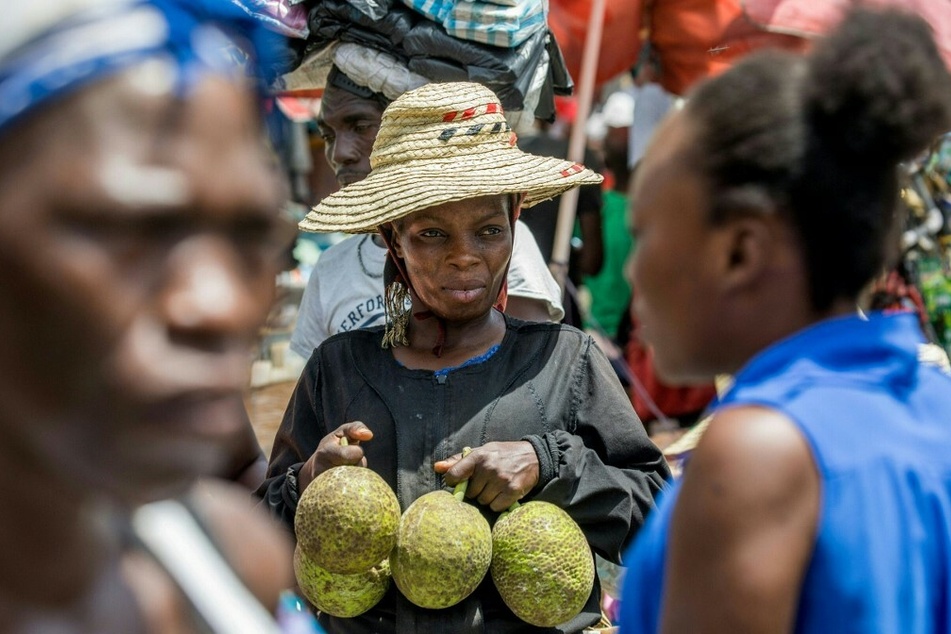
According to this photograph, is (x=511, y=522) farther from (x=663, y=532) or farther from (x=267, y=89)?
(x=267, y=89)

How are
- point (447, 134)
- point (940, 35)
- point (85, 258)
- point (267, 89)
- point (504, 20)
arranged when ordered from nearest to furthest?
point (85, 258) → point (267, 89) → point (447, 134) → point (504, 20) → point (940, 35)

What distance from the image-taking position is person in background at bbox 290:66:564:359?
3.42m

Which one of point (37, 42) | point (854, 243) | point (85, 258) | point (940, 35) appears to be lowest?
point (940, 35)

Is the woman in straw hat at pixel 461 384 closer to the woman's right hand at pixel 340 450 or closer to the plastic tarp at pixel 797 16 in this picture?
the woman's right hand at pixel 340 450

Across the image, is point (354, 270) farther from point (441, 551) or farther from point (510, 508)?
point (441, 551)

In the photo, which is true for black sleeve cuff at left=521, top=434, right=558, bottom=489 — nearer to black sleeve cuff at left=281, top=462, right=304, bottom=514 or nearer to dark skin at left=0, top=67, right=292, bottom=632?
black sleeve cuff at left=281, top=462, right=304, bottom=514

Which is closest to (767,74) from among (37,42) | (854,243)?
(854,243)

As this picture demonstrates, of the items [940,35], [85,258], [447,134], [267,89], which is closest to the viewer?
[85,258]

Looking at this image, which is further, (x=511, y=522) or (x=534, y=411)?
(x=534, y=411)

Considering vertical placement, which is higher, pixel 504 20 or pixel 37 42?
pixel 37 42

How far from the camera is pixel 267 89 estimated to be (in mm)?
941

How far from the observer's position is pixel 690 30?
5441mm

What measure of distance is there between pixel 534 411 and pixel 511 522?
1.12ft

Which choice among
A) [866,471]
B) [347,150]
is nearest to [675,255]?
[866,471]
